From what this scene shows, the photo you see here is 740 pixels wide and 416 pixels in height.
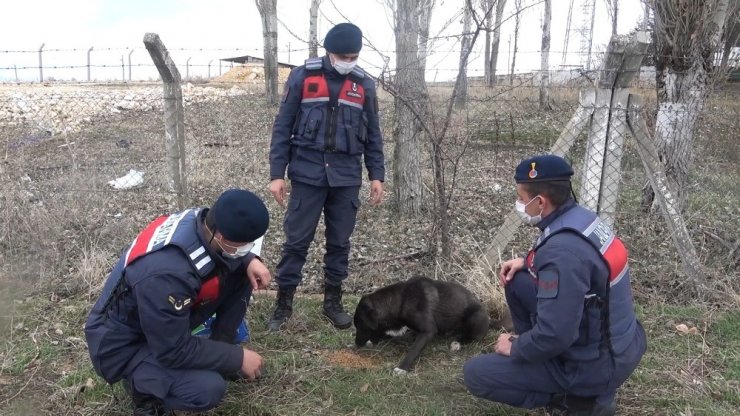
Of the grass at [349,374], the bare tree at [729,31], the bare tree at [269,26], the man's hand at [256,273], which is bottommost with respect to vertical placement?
the grass at [349,374]

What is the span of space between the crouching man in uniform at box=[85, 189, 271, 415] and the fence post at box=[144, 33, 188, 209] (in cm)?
222

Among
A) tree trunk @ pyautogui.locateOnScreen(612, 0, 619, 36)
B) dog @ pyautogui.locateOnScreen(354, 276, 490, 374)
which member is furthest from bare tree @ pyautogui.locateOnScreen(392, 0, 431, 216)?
tree trunk @ pyautogui.locateOnScreen(612, 0, 619, 36)

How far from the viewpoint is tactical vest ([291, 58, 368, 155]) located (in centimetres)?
411

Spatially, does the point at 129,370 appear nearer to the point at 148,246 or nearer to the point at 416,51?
the point at 148,246

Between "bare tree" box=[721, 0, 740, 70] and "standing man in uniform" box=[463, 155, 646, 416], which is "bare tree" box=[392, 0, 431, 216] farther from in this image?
"standing man in uniform" box=[463, 155, 646, 416]

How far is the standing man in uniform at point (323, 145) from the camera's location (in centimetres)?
411

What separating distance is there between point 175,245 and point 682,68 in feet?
18.0

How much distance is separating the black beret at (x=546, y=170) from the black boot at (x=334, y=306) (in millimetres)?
2091

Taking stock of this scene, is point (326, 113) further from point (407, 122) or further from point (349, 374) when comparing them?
point (407, 122)

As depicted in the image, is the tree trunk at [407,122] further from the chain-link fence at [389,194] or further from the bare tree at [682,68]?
the bare tree at [682,68]

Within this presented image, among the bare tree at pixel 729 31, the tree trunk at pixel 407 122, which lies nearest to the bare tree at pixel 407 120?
the tree trunk at pixel 407 122

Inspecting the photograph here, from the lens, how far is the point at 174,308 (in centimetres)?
269

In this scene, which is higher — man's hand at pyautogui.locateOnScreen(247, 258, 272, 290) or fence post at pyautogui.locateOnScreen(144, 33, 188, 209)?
fence post at pyautogui.locateOnScreen(144, 33, 188, 209)

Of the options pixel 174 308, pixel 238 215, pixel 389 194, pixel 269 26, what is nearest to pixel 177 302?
pixel 174 308
